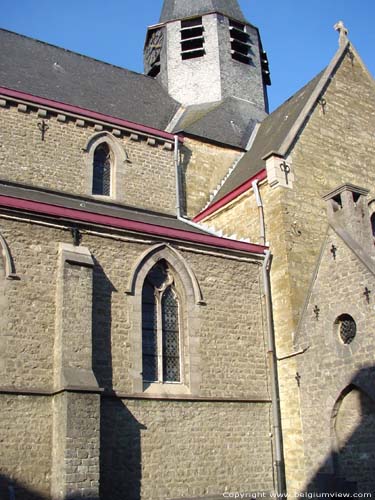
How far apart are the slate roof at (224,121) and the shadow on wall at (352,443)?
336 inches

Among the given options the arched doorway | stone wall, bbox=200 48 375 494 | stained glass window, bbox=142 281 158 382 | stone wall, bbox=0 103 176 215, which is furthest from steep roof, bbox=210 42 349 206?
the arched doorway

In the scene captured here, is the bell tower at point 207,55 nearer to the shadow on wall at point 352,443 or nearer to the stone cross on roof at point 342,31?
the stone cross on roof at point 342,31

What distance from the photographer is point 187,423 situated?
425 inches

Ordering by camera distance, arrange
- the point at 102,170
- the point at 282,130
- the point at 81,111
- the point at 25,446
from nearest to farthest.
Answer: the point at 25,446
the point at 81,111
the point at 102,170
the point at 282,130

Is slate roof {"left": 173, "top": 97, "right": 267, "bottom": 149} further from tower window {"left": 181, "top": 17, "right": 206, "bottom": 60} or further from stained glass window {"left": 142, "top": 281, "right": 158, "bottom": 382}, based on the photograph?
stained glass window {"left": 142, "top": 281, "right": 158, "bottom": 382}

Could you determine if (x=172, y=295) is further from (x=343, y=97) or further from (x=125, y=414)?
(x=343, y=97)

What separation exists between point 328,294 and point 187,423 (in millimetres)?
3539

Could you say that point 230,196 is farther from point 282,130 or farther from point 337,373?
point 337,373

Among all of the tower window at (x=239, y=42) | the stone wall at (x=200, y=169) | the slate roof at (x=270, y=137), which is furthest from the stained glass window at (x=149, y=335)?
the tower window at (x=239, y=42)

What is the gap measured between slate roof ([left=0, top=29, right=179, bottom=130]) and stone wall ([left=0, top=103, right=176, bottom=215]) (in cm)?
143

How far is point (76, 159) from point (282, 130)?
5136 mm

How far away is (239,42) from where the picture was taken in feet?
66.1

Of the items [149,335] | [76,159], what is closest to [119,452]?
[149,335]

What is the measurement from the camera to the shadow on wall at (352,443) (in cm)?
1023
